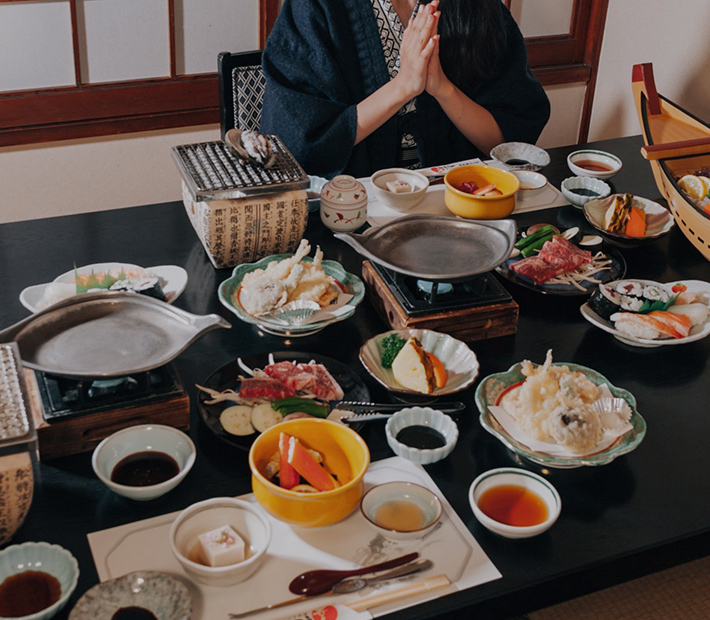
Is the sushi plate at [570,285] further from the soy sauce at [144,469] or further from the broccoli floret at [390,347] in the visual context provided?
the soy sauce at [144,469]

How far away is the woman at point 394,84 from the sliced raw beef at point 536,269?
794mm

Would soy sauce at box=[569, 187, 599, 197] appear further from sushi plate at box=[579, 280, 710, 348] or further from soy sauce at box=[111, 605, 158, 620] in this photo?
soy sauce at box=[111, 605, 158, 620]

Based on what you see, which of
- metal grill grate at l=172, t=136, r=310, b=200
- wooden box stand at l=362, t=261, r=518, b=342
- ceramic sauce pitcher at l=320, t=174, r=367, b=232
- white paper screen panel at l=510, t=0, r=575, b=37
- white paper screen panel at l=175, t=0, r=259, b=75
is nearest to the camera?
wooden box stand at l=362, t=261, r=518, b=342

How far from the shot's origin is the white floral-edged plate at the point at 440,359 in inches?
56.1

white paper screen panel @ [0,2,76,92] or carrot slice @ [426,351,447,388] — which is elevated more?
white paper screen panel @ [0,2,76,92]

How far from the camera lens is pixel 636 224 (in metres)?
2.00

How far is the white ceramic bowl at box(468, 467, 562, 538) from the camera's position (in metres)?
1.16

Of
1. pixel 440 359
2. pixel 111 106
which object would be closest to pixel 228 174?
pixel 440 359

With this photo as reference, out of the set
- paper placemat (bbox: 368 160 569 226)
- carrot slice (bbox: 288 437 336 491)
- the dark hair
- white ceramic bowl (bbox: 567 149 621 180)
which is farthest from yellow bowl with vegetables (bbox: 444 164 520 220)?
carrot slice (bbox: 288 437 336 491)

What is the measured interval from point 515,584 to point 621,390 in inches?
18.0

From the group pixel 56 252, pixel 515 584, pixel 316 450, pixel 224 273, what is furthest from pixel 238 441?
pixel 56 252

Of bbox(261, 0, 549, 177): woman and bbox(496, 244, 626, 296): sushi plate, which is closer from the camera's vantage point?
bbox(496, 244, 626, 296): sushi plate

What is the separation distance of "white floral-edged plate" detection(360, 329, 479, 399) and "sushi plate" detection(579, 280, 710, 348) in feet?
1.14

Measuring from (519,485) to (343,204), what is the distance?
0.91 m
